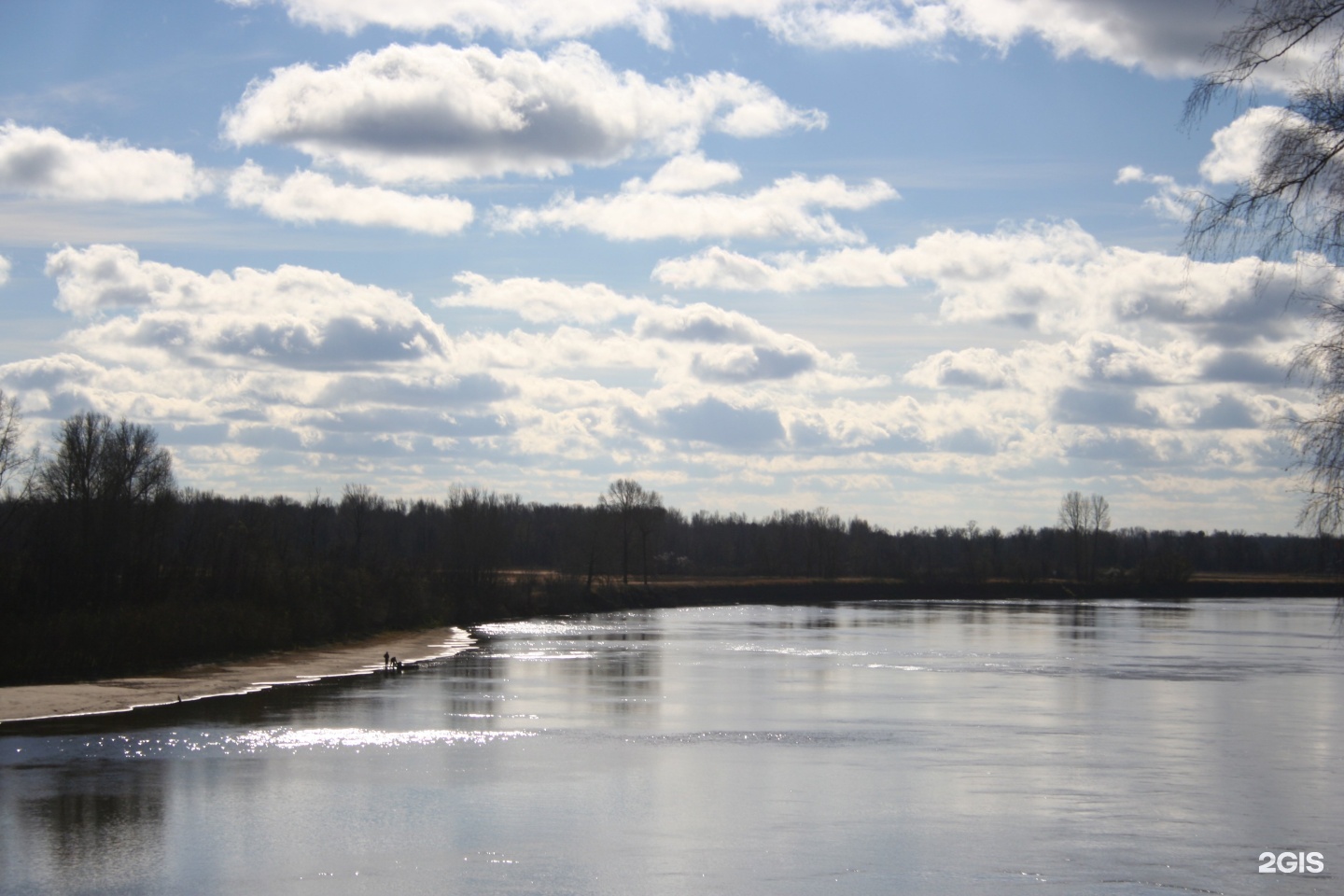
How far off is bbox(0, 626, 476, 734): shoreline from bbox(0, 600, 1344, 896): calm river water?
1629mm

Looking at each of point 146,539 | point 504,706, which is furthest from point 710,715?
point 146,539

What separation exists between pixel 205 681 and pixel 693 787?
930 inches

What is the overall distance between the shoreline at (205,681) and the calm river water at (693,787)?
1.63 metres

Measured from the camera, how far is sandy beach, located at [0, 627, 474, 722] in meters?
32.5

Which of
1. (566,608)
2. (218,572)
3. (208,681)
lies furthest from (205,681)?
(566,608)

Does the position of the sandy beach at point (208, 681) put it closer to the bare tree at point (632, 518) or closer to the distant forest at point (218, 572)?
the distant forest at point (218, 572)

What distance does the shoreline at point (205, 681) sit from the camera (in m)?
32.3

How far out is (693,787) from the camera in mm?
21922

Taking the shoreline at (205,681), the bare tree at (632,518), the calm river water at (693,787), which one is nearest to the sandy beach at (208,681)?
the shoreline at (205,681)

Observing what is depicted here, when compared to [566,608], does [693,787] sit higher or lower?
higher

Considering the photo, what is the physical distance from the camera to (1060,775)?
2320 centimetres

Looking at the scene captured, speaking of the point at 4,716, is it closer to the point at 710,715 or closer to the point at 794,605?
the point at 710,715

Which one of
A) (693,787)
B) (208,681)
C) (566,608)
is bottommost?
(566,608)

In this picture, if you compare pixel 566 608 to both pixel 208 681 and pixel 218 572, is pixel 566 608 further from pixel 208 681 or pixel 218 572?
pixel 208 681
